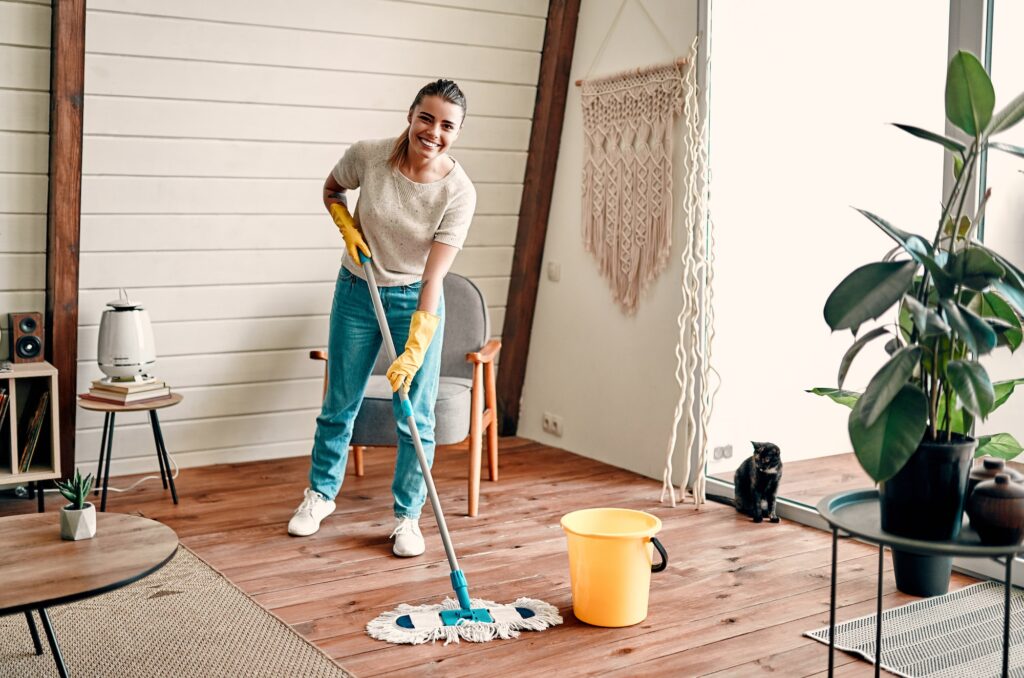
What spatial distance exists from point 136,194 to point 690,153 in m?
1.99

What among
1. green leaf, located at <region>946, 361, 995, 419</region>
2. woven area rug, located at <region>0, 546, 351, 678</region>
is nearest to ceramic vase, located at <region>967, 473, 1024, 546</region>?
green leaf, located at <region>946, 361, 995, 419</region>

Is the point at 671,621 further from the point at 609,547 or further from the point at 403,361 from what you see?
the point at 403,361

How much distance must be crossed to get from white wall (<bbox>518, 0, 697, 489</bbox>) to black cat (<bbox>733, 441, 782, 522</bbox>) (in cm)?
50

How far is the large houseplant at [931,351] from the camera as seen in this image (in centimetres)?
167

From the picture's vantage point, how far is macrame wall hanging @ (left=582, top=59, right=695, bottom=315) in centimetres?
390

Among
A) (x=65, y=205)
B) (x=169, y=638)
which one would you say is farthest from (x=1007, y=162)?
(x=65, y=205)

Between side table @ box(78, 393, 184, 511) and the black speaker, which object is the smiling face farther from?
the black speaker

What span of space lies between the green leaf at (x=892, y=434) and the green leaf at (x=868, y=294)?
137mm

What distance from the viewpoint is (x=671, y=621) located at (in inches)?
105

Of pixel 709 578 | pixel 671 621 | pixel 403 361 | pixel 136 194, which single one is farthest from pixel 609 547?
pixel 136 194

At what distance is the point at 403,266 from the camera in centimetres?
320

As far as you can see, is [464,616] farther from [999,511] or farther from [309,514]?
[999,511]

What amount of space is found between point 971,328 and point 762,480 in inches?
75.5

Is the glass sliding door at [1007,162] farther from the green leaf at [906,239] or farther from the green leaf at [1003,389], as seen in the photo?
the green leaf at [906,239]
